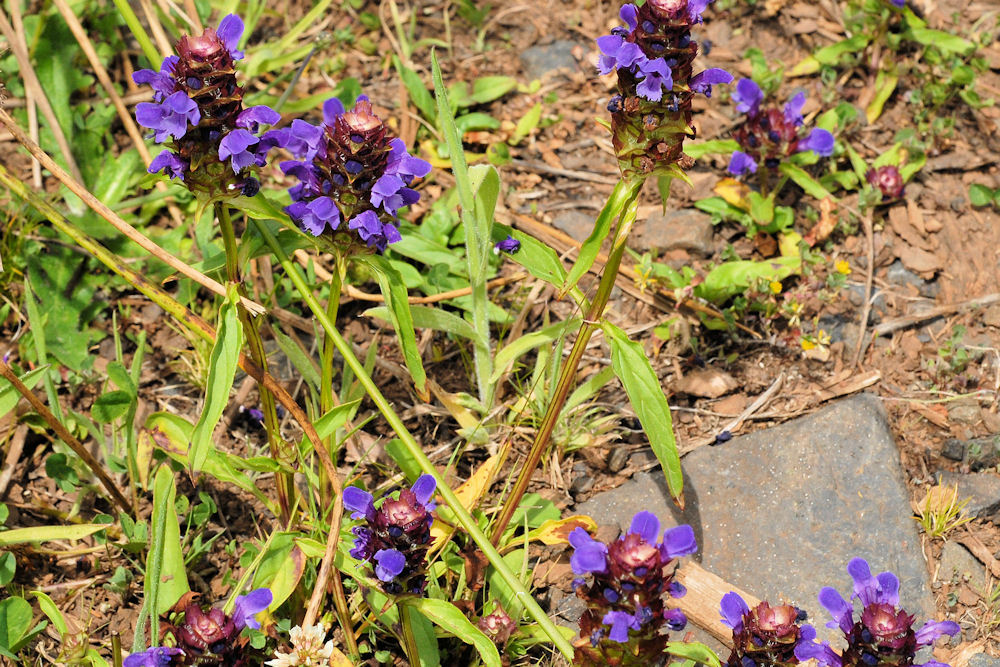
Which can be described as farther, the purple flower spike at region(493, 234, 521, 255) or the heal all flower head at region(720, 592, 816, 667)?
the purple flower spike at region(493, 234, 521, 255)

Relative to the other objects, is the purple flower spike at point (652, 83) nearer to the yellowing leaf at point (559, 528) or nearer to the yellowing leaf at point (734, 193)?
the yellowing leaf at point (559, 528)

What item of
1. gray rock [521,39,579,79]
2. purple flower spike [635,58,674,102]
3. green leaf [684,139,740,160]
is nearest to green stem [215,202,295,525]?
purple flower spike [635,58,674,102]

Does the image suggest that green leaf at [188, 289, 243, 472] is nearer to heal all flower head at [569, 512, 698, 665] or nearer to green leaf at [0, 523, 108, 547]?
green leaf at [0, 523, 108, 547]

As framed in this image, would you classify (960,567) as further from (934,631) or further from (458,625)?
(458,625)

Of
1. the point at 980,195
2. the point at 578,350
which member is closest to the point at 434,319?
the point at 578,350

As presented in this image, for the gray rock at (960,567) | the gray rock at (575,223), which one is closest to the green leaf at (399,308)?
the gray rock at (575,223)

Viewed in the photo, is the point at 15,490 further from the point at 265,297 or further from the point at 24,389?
the point at 265,297

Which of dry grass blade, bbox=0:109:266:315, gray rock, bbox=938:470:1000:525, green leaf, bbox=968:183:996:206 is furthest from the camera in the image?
green leaf, bbox=968:183:996:206
